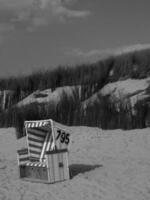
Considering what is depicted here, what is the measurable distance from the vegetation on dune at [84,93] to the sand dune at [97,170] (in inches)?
18.2

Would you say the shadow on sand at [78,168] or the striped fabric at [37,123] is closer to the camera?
the striped fabric at [37,123]

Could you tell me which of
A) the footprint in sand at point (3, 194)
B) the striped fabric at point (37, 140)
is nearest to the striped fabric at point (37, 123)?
the striped fabric at point (37, 140)

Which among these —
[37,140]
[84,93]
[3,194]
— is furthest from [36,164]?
[84,93]

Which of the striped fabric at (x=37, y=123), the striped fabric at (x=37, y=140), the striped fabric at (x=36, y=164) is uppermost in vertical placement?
the striped fabric at (x=37, y=123)

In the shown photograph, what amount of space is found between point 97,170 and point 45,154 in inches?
42.8

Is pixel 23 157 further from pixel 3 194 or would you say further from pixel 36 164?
pixel 3 194

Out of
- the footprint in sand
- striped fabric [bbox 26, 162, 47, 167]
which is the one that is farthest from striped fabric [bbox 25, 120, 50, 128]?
the footprint in sand

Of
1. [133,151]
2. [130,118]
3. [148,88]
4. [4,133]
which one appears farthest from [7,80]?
[133,151]

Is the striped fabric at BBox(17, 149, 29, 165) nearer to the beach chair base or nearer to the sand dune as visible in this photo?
the sand dune

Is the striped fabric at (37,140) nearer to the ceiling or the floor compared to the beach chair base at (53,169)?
nearer to the ceiling

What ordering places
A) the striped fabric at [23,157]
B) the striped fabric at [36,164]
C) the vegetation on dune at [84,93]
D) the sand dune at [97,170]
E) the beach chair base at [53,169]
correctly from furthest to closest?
the vegetation on dune at [84,93], the striped fabric at [23,157], the striped fabric at [36,164], the beach chair base at [53,169], the sand dune at [97,170]

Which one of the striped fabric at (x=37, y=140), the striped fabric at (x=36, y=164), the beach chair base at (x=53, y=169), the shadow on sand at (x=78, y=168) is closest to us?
the beach chair base at (x=53, y=169)

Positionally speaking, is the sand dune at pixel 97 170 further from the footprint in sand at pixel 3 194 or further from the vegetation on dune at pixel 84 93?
the vegetation on dune at pixel 84 93

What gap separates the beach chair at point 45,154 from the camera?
8.13 meters
